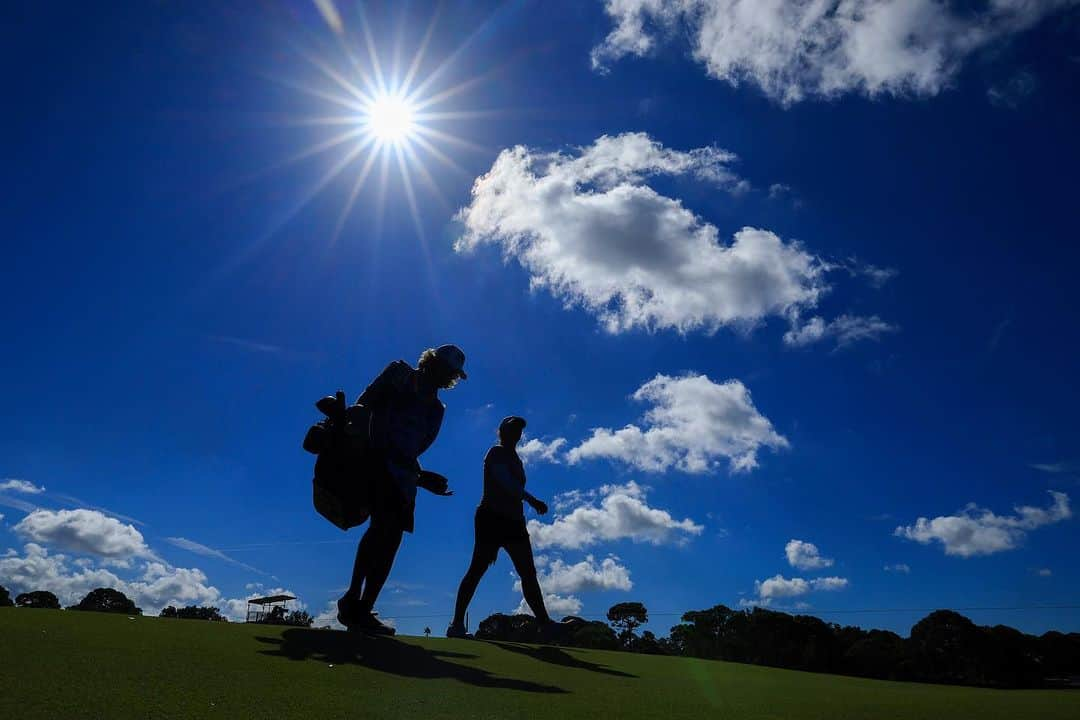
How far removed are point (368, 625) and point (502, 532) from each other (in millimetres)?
3258

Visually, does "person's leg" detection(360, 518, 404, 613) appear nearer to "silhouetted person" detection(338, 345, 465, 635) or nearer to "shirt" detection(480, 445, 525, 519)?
"silhouetted person" detection(338, 345, 465, 635)

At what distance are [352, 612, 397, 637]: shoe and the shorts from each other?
9.95ft

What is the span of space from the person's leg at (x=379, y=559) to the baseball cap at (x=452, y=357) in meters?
1.81

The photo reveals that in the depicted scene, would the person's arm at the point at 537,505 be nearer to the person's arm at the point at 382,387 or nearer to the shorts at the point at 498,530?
the shorts at the point at 498,530

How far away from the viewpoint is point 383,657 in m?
4.45

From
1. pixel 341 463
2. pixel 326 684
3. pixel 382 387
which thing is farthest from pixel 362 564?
pixel 326 684

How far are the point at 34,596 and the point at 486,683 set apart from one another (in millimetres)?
55292

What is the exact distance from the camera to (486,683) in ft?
13.3

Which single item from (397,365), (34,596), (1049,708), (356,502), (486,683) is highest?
(34,596)

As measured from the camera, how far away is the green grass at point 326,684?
2734 mm

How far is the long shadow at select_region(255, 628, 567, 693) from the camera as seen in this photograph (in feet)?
13.4

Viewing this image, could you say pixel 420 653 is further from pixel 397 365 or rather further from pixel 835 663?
pixel 835 663

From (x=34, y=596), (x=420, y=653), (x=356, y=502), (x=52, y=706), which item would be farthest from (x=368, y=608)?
(x=34, y=596)

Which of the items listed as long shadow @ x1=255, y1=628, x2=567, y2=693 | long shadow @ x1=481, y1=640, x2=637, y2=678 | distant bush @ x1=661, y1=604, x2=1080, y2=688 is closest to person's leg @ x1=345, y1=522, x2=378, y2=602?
long shadow @ x1=255, y1=628, x2=567, y2=693
